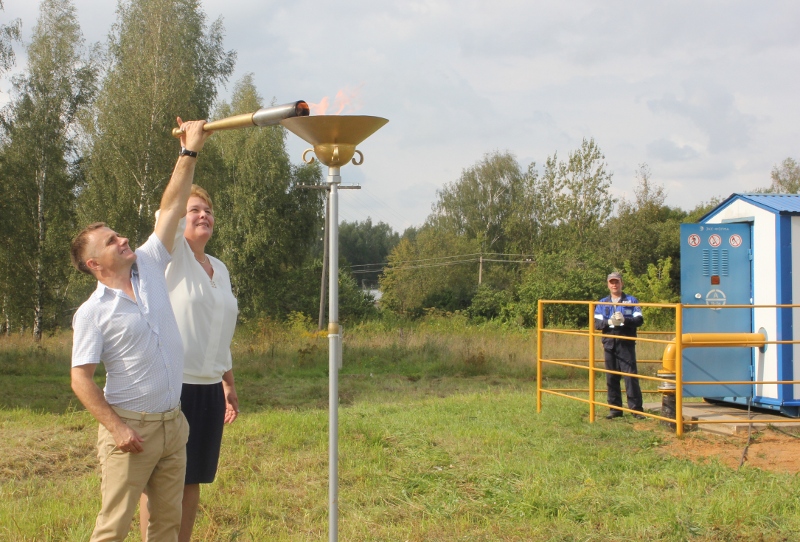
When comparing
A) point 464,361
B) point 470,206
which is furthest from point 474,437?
point 470,206

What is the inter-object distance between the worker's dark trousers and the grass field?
1.46 ft

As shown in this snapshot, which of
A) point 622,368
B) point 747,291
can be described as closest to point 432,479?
point 622,368

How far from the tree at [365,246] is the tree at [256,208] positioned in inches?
1465

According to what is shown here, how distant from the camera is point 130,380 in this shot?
2.96 m

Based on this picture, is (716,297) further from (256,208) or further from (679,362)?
(256,208)

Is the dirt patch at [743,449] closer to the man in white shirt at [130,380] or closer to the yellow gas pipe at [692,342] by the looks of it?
the yellow gas pipe at [692,342]

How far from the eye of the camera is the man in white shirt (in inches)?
113

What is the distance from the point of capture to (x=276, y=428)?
779 centimetres

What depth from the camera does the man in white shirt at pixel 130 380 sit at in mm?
2875

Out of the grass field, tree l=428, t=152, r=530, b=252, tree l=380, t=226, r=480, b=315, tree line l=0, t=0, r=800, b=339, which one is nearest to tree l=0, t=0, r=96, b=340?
tree line l=0, t=0, r=800, b=339

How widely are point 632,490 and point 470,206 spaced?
46.1 m

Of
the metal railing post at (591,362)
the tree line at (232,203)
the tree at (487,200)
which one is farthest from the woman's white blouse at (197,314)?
the tree at (487,200)

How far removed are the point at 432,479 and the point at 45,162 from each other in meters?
21.6

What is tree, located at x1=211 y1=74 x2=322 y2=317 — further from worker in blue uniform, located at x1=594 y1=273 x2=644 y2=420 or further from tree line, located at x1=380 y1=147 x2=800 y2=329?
worker in blue uniform, located at x1=594 y1=273 x2=644 y2=420
